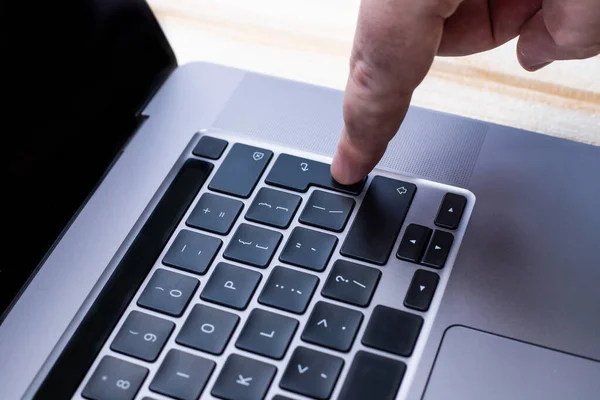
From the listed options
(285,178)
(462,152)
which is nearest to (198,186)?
(285,178)

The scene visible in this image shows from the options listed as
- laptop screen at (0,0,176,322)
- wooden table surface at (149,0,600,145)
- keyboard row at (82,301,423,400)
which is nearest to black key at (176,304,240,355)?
keyboard row at (82,301,423,400)

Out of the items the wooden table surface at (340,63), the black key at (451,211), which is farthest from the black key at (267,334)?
the wooden table surface at (340,63)

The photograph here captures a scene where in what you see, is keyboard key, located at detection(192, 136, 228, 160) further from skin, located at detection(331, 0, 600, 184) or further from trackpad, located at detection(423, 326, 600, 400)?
trackpad, located at detection(423, 326, 600, 400)

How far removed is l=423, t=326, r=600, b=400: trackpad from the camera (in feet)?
1.14

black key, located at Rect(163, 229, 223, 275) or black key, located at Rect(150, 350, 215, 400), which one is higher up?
black key, located at Rect(163, 229, 223, 275)

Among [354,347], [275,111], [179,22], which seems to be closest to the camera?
[354,347]

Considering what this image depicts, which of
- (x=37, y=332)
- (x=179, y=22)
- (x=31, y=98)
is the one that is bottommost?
(x=37, y=332)

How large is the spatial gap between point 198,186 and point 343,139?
0.30 ft

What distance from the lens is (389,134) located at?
410 mm

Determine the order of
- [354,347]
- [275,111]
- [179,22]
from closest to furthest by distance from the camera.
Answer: [354,347], [275,111], [179,22]

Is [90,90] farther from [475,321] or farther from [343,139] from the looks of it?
[475,321]

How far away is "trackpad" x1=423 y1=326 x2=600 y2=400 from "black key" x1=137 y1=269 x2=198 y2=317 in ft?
0.44

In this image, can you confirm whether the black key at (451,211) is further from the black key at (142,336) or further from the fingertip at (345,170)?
the black key at (142,336)

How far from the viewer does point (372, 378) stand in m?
0.35
